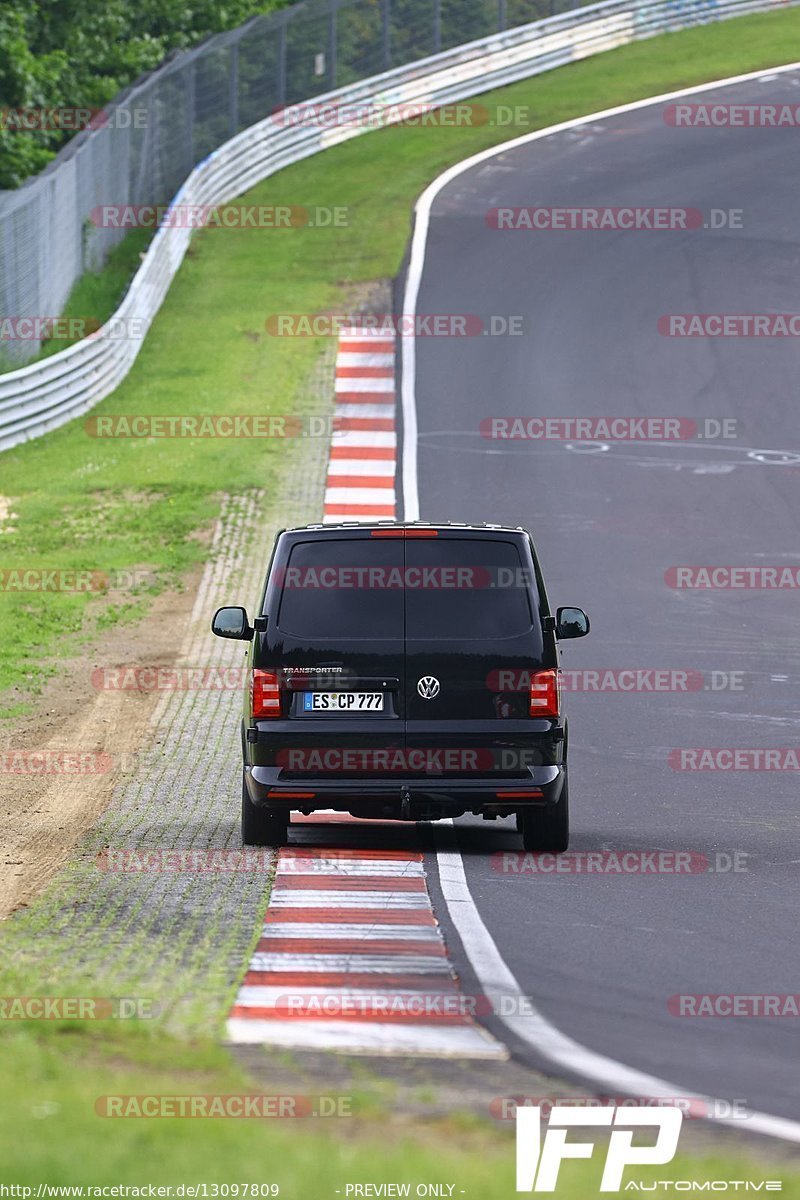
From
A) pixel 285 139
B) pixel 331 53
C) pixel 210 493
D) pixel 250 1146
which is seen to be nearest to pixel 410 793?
pixel 250 1146

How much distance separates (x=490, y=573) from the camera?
11000 millimetres

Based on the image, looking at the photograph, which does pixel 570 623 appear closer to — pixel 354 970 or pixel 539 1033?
pixel 354 970

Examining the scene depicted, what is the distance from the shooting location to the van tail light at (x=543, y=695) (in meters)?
10.8

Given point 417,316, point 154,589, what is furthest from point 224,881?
point 417,316

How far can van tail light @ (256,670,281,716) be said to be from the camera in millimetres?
10859

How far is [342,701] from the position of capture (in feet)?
35.5

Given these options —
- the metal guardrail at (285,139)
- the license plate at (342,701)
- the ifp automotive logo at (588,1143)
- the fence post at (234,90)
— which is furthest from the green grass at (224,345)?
the ifp automotive logo at (588,1143)

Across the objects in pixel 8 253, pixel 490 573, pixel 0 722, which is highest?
pixel 8 253

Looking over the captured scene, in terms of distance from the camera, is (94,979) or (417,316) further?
(417,316)

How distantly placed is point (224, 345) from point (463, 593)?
896 inches

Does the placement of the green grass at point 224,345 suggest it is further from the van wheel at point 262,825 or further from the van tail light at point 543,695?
the van tail light at point 543,695

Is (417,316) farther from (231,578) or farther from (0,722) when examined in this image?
(0,722)

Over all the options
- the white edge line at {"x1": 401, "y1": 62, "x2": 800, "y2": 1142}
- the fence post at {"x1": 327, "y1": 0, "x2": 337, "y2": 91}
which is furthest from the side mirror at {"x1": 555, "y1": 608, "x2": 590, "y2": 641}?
the fence post at {"x1": 327, "y1": 0, "x2": 337, "y2": 91}

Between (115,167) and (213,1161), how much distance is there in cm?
3340
